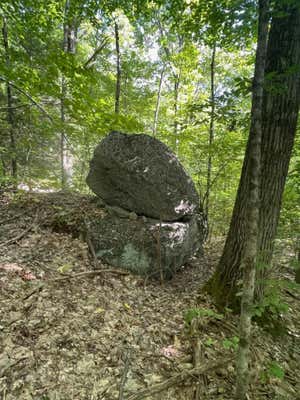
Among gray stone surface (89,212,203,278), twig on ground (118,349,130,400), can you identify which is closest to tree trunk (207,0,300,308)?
gray stone surface (89,212,203,278)

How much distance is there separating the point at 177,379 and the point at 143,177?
3383 mm

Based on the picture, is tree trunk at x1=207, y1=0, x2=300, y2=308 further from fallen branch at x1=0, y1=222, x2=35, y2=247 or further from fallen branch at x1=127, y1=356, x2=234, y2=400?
fallen branch at x1=0, y1=222, x2=35, y2=247

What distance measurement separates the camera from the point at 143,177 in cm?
457

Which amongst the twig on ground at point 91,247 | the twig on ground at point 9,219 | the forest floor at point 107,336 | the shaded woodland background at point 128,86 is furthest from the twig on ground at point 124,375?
the twig on ground at point 9,219

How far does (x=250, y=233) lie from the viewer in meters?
1.92

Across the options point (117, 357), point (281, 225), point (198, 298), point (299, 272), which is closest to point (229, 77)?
point (281, 225)

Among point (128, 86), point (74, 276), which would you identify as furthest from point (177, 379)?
point (128, 86)

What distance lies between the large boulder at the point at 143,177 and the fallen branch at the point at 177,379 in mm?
2681

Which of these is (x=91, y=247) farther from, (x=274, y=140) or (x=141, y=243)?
(x=274, y=140)

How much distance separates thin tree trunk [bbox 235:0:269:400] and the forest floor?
0.92ft

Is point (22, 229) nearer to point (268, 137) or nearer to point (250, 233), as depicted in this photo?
point (250, 233)

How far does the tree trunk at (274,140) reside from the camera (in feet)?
9.31

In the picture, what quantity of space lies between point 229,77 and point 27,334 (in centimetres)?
1014

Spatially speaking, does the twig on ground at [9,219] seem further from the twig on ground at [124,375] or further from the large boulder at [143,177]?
the twig on ground at [124,375]
